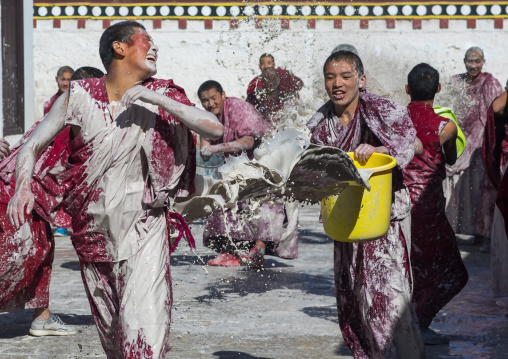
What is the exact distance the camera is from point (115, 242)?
3879 mm

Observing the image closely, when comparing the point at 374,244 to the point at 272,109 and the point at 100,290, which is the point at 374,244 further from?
the point at 272,109

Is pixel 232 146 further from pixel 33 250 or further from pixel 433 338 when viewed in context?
pixel 433 338

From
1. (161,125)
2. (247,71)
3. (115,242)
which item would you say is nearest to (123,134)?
(161,125)

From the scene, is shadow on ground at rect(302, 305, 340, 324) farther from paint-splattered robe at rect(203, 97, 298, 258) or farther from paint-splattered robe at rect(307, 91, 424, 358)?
paint-splattered robe at rect(203, 97, 298, 258)

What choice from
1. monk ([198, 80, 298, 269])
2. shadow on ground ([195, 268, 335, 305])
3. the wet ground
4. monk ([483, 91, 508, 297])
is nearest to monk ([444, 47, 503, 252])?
the wet ground

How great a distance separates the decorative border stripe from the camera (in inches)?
551

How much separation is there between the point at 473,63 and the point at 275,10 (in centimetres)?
417

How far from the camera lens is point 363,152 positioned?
4309 millimetres

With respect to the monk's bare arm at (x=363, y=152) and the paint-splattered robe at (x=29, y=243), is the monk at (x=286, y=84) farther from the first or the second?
the monk's bare arm at (x=363, y=152)

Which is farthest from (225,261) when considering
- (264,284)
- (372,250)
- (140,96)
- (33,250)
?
(140,96)

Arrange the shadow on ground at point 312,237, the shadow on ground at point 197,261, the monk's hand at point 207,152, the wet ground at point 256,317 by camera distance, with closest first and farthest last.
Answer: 1. the wet ground at point 256,317
2. the monk's hand at point 207,152
3. the shadow on ground at point 197,261
4. the shadow on ground at point 312,237

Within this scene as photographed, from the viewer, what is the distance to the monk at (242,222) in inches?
327

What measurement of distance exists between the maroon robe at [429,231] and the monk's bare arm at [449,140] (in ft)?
0.09

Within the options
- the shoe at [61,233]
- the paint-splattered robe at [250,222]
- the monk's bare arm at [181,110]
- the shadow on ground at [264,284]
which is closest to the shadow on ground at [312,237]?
the paint-splattered robe at [250,222]
